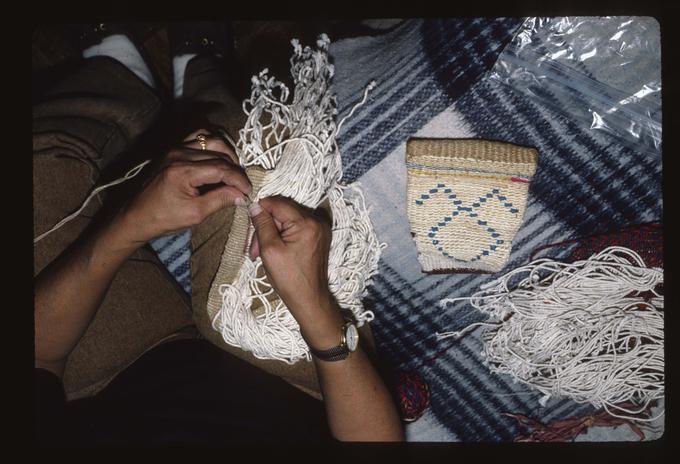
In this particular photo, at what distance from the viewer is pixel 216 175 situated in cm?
101

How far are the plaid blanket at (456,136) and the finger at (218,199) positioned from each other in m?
0.27

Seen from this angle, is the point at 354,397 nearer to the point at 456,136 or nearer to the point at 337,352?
the point at 337,352

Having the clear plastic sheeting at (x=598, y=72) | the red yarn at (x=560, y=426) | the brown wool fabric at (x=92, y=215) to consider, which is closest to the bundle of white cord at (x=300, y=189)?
the brown wool fabric at (x=92, y=215)

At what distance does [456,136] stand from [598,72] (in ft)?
1.13

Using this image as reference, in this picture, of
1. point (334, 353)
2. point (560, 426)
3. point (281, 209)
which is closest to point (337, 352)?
point (334, 353)

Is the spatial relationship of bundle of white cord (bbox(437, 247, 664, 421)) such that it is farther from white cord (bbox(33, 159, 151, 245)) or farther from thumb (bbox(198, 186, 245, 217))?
white cord (bbox(33, 159, 151, 245))

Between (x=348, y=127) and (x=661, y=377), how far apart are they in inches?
37.8

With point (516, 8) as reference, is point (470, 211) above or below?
below

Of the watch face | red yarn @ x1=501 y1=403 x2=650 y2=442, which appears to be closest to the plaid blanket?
red yarn @ x1=501 y1=403 x2=650 y2=442

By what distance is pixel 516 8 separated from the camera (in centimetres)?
109

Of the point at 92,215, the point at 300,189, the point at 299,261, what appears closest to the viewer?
the point at 299,261

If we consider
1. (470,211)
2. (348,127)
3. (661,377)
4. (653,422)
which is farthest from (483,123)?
(653,422)

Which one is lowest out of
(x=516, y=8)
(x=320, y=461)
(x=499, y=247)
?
(x=320, y=461)

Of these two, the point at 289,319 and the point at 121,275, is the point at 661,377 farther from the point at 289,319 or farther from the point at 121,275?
the point at 121,275
